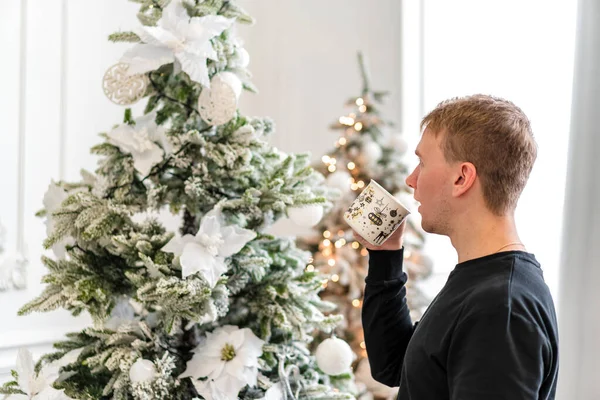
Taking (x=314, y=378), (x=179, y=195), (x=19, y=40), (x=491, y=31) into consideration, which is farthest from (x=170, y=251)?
(x=491, y=31)

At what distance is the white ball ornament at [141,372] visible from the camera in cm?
148

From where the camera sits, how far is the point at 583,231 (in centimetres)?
214

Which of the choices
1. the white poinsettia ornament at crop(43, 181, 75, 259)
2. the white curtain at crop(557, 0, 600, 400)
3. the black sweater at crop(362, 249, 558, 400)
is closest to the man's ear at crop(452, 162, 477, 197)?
the black sweater at crop(362, 249, 558, 400)

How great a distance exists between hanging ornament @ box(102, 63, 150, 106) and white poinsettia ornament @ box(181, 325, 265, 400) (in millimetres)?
595

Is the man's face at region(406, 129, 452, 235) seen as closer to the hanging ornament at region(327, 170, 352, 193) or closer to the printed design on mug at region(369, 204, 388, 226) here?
the printed design on mug at region(369, 204, 388, 226)

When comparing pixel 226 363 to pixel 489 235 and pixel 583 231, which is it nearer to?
pixel 489 235

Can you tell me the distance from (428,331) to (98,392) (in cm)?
82

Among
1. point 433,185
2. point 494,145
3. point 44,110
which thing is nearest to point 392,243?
point 433,185

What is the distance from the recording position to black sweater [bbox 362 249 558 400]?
38.1 inches

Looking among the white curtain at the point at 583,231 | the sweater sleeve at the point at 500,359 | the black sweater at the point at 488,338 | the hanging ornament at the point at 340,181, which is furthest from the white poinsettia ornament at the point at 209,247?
the white curtain at the point at 583,231

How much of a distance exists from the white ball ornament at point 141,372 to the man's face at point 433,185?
0.70 m

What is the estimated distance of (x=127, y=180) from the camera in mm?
1618

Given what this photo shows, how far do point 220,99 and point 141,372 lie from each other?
63cm

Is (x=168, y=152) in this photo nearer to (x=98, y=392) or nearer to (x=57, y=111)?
(x=98, y=392)
